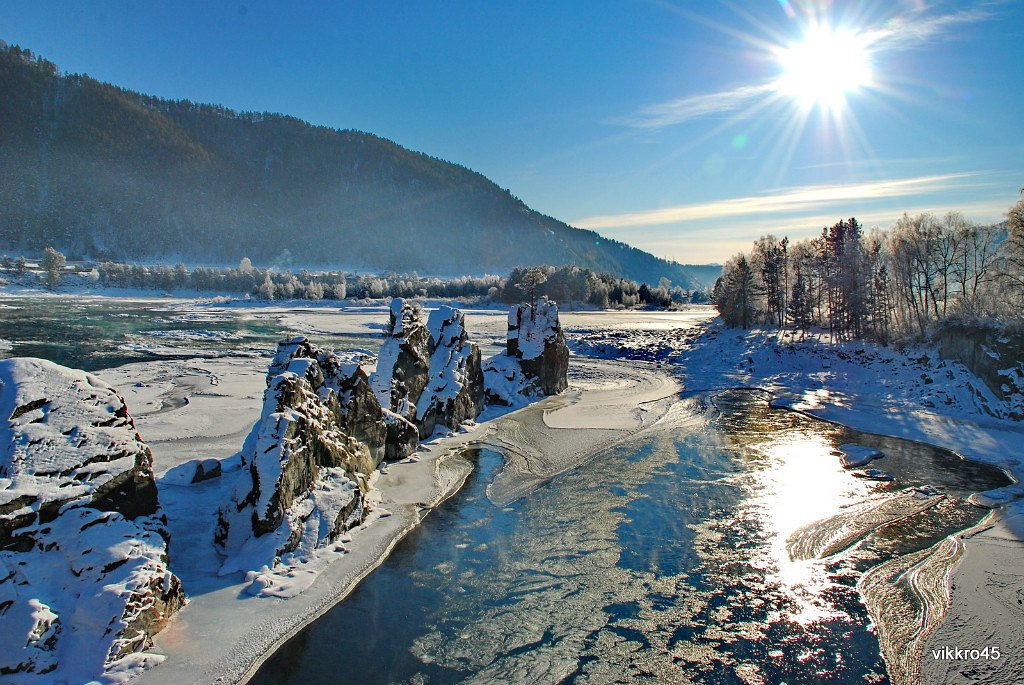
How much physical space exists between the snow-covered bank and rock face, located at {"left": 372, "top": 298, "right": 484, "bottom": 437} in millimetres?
14164

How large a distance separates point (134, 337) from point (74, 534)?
1654 inches

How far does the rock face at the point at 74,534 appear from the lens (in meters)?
7.07

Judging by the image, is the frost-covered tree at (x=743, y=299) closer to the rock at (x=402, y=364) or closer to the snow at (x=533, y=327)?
the snow at (x=533, y=327)

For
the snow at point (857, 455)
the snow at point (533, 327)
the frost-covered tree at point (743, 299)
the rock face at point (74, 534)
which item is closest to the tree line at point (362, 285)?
the frost-covered tree at point (743, 299)

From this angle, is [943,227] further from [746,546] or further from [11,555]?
[11,555]

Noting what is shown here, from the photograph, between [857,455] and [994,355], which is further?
[994,355]

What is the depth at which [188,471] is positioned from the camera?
13547 mm

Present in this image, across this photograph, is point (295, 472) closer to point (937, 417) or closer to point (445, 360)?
point (445, 360)

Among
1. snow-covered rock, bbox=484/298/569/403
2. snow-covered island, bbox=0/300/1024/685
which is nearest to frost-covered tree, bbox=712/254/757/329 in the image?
snow-covered island, bbox=0/300/1024/685

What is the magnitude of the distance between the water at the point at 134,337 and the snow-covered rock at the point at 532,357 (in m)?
17.0

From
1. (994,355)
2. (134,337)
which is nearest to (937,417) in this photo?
(994,355)

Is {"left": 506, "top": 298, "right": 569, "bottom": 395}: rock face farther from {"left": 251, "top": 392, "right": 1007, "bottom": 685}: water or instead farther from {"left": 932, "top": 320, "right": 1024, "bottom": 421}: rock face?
{"left": 932, "top": 320, "right": 1024, "bottom": 421}: rock face

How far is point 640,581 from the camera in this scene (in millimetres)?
10227

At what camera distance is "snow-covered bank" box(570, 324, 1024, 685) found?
8.88 metres
